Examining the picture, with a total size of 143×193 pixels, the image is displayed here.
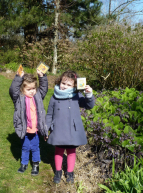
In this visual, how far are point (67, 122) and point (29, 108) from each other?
0.50 meters

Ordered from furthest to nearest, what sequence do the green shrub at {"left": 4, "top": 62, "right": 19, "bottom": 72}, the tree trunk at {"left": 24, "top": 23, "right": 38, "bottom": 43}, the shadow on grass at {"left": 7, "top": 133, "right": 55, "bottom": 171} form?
the tree trunk at {"left": 24, "top": 23, "right": 38, "bottom": 43} < the green shrub at {"left": 4, "top": 62, "right": 19, "bottom": 72} < the shadow on grass at {"left": 7, "top": 133, "right": 55, "bottom": 171}

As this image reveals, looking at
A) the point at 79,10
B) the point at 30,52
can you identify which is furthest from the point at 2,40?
the point at 79,10

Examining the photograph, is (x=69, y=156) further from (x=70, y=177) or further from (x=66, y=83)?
(x=66, y=83)

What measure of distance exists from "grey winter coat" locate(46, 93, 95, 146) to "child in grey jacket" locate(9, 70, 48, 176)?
0.49 ft

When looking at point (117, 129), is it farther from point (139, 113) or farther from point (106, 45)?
point (106, 45)

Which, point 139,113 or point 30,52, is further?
point 30,52

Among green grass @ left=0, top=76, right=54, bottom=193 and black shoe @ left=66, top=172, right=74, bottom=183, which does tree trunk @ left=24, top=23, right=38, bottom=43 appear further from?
black shoe @ left=66, top=172, right=74, bottom=183

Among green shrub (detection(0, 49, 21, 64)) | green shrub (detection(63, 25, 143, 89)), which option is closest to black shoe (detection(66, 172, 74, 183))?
green shrub (detection(63, 25, 143, 89))

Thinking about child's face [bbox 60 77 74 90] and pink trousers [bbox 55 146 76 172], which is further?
pink trousers [bbox 55 146 76 172]

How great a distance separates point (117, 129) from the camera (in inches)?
98.4

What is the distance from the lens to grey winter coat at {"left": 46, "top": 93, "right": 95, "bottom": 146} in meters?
2.29

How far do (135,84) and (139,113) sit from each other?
104 inches

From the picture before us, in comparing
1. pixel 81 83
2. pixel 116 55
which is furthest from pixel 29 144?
pixel 116 55

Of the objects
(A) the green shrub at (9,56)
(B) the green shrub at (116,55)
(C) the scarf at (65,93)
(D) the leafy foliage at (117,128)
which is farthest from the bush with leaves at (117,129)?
(A) the green shrub at (9,56)
